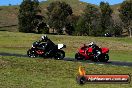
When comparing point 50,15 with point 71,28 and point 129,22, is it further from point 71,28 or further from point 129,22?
point 129,22

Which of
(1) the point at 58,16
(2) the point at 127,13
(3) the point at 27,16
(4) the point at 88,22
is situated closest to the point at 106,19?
(4) the point at 88,22

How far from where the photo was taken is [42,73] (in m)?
24.3

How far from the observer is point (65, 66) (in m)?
27.2

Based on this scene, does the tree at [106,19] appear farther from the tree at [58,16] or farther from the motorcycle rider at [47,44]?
the motorcycle rider at [47,44]

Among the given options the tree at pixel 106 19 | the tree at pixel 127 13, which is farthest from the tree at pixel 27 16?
the tree at pixel 127 13

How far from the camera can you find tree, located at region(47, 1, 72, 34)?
123812 mm

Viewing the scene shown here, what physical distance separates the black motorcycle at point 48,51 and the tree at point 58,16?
8591 centimetres

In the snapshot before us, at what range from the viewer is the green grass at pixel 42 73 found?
2045 cm

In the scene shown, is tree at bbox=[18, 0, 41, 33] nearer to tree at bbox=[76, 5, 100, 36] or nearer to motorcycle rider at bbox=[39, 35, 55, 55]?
tree at bbox=[76, 5, 100, 36]

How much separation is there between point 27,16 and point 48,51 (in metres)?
87.2

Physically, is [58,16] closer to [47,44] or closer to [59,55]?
[47,44]

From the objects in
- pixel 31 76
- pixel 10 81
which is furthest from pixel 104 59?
pixel 10 81

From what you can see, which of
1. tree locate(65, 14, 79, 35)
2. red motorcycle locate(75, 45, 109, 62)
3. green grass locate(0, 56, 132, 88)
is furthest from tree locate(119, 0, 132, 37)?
green grass locate(0, 56, 132, 88)

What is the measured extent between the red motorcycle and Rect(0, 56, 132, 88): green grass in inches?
345
